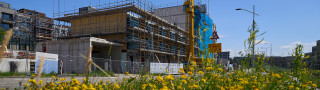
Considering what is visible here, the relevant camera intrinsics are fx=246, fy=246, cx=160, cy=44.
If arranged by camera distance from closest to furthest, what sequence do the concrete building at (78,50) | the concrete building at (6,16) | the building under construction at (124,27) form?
the concrete building at (78,50) → the building under construction at (124,27) → the concrete building at (6,16)

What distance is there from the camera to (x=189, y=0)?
83.7 feet

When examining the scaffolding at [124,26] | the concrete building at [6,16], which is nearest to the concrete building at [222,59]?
the scaffolding at [124,26]

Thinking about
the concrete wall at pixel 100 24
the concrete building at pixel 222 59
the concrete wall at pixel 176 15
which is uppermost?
the concrete wall at pixel 176 15

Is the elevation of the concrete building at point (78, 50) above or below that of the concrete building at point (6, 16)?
below

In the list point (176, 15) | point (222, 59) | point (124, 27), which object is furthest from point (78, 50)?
point (176, 15)

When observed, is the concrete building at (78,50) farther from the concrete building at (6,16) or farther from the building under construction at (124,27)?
the concrete building at (6,16)

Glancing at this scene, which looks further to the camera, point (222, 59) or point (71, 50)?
point (71, 50)

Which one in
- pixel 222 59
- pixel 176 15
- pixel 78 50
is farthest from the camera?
pixel 176 15

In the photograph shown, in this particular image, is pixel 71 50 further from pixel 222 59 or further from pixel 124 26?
pixel 222 59

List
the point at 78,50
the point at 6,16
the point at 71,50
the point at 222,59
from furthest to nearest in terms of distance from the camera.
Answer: the point at 6,16 → the point at 71,50 → the point at 78,50 → the point at 222,59

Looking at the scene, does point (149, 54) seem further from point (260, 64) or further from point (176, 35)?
point (260, 64)

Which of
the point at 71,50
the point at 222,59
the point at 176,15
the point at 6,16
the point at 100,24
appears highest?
the point at 6,16

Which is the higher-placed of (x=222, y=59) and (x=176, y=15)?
(x=176, y=15)

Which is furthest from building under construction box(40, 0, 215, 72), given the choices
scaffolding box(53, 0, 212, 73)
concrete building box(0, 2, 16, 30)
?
concrete building box(0, 2, 16, 30)
